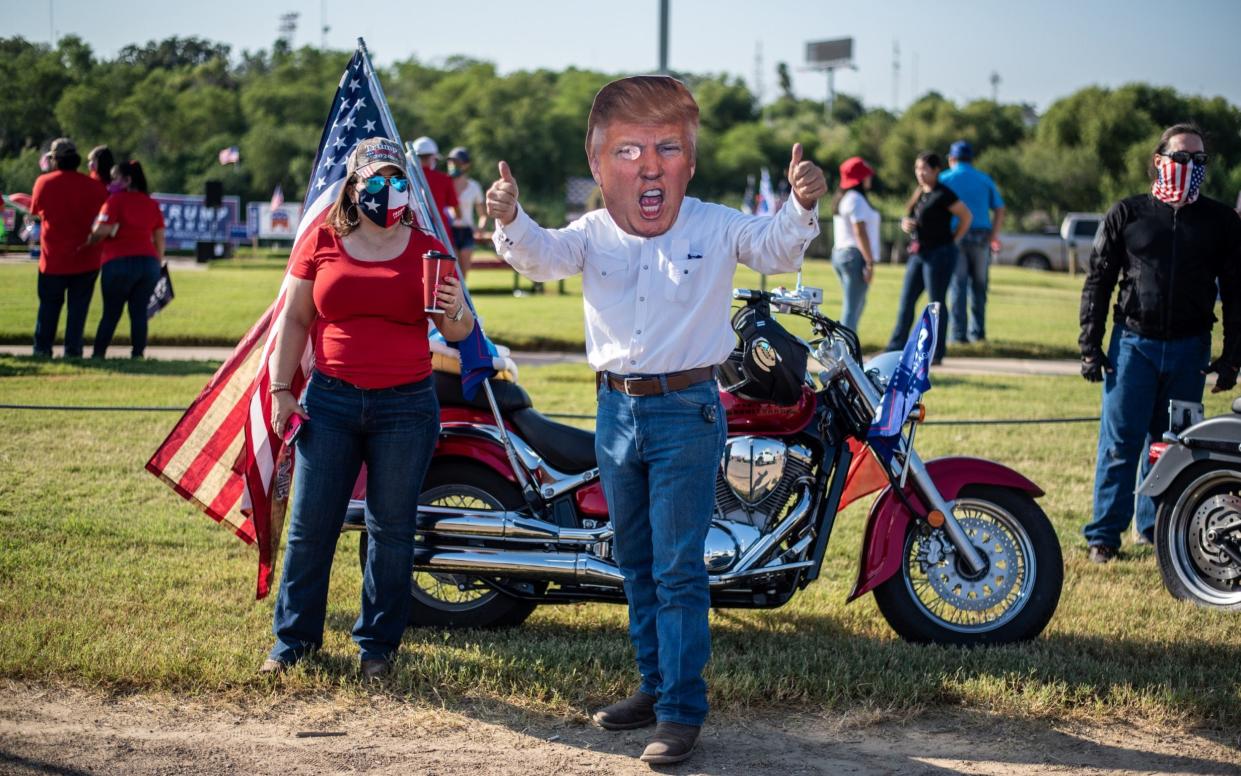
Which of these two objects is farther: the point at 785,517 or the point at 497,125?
the point at 497,125

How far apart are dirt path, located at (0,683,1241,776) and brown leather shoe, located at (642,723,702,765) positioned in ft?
0.21

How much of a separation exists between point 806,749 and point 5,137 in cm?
1064

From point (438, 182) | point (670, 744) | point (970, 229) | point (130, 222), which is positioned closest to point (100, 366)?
point (130, 222)

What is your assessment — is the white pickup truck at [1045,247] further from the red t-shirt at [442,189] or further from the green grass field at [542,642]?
the green grass field at [542,642]

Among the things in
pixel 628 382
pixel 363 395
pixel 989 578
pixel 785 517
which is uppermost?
pixel 628 382

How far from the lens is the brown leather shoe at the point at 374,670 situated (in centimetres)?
509

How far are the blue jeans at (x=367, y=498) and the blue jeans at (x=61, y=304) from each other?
849 cm

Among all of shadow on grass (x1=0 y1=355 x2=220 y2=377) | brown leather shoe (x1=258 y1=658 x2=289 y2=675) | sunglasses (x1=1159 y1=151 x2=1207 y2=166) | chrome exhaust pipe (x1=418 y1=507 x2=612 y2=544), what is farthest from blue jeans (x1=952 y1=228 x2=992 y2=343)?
brown leather shoe (x1=258 y1=658 x2=289 y2=675)

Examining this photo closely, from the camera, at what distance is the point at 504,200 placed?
438cm

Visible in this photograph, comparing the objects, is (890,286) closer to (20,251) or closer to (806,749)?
(20,251)

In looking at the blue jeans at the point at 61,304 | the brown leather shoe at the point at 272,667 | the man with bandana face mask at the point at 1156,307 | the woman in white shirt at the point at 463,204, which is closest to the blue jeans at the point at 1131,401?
the man with bandana face mask at the point at 1156,307

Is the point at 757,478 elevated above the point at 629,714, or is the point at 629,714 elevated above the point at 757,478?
the point at 757,478

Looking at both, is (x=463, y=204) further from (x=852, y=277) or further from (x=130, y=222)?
(x=852, y=277)

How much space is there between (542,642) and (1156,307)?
3.55 m
